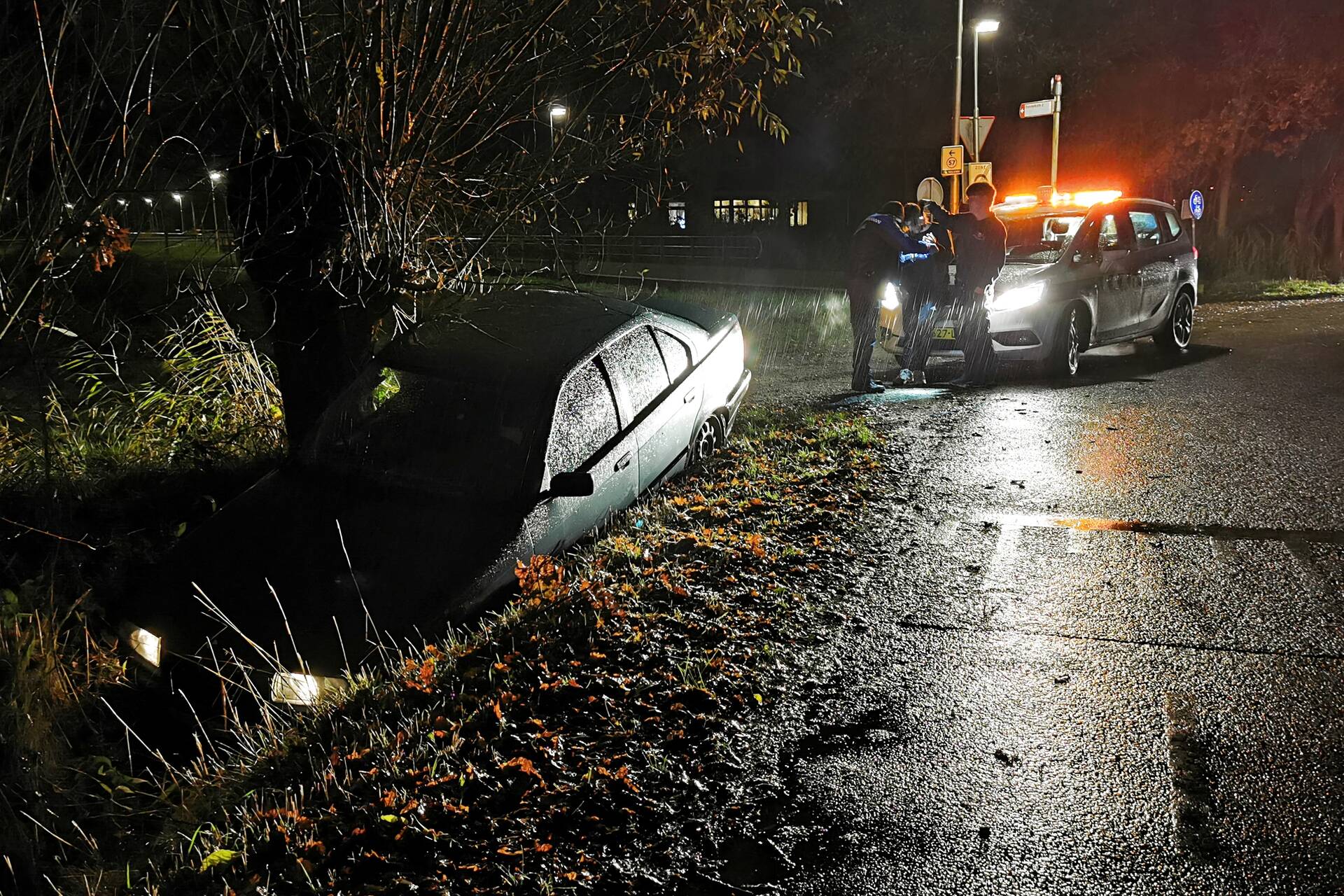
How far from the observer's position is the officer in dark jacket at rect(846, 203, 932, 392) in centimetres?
1077

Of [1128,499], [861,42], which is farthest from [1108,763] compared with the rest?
[861,42]

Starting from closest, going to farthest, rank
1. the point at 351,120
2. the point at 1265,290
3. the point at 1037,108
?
the point at 351,120, the point at 1265,290, the point at 1037,108

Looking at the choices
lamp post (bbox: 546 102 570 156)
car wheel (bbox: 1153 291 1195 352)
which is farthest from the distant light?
car wheel (bbox: 1153 291 1195 352)

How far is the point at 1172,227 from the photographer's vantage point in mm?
13039

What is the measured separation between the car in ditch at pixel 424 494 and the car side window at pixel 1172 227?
8.26 m

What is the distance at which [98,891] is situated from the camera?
3.73 m

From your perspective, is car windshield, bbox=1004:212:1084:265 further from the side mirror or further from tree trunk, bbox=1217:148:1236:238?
tree trunk, bbox=1217:148:1236:238

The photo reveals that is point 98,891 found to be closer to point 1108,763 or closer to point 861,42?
point 1108,763

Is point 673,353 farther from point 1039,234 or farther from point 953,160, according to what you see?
point 953,160

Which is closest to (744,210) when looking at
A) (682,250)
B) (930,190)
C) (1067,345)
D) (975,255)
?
(682,250)

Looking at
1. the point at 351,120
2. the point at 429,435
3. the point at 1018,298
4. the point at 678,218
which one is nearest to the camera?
the point at 429,435

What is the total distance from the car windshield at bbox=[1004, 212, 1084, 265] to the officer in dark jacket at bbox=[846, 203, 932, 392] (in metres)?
1.66

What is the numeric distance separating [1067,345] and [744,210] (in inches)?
1444

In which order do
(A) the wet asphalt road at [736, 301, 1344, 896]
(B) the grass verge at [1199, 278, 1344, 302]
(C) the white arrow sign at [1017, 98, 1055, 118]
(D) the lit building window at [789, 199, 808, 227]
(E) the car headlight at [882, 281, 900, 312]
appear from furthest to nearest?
(D) the lit building window at [789, 199, 808, 227]
(C) the white arrow sign at [1017, 98, 1055, 118]
(B) the grass verge at [1199, 278, 1344, 302]
(E) the car headlight at [882, 281, 900, 312]
(A) the wet asphalt road at [736, 301, 1344, 896]
